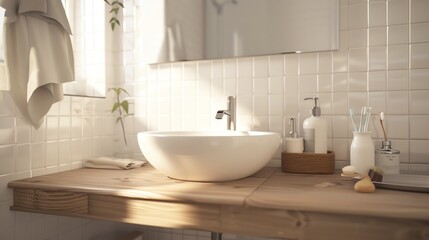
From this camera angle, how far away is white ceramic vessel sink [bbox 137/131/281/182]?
910mm

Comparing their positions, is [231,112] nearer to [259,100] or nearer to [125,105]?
[259,100]

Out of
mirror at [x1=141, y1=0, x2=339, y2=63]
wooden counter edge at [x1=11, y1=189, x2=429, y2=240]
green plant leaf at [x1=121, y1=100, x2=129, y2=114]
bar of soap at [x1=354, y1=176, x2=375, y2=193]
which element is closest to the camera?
wooden counter edge at [x1=11, y1=189, x2=429, y2=240]

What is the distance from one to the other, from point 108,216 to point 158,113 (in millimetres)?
679

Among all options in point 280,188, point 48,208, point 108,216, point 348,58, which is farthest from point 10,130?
point 348,58

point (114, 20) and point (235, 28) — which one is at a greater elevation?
point (114, 20)

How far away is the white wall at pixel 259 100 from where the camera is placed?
1.15 m

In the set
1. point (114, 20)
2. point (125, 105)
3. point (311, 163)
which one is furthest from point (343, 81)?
point (114, 20)

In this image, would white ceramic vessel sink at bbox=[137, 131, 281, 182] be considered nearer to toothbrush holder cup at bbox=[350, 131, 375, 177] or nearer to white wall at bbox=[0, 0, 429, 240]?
toothbrush holder cup at bbox=[350, 131, 375, 177]

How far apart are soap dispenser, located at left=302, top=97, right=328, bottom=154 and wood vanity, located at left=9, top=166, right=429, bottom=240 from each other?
0.44 feet

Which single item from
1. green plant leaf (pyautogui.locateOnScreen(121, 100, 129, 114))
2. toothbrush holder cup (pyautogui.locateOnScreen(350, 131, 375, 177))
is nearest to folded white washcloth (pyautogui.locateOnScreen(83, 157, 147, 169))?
green plant leaf (pyautogui.locateOnScreen(121, 100, 129, 114))

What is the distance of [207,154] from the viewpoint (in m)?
0.91

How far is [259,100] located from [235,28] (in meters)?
0.34

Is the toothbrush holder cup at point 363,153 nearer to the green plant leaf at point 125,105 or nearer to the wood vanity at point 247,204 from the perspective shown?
the wood vanity at point 247,204

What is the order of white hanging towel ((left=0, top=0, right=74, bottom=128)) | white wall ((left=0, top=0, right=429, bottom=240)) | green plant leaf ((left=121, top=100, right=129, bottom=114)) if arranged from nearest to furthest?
white hanging towel ((left=0, top=0, right=74, bottom=128)) < white wall ((left=0, top=0, right=429, bottom=240)) < green plant leaf ((left=121, top=100, right=129, bottom=114))
